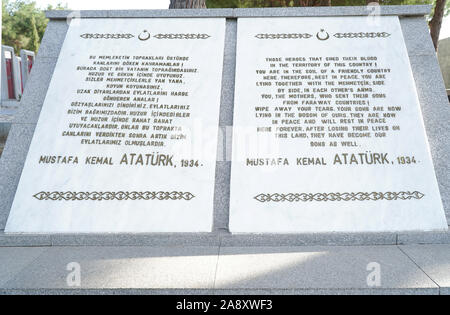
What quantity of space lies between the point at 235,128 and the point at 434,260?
179 centimetres

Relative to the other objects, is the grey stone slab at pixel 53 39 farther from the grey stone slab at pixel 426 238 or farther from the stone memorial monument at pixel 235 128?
the grey stone slab at pixel 426 238

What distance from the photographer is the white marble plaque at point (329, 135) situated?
2885 mm

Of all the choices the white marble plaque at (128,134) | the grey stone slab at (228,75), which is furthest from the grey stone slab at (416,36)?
the white marble plaque at (128,134)

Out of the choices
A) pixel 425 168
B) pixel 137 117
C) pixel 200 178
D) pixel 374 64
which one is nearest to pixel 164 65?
pixel 137 117

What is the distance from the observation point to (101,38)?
3.73 metres

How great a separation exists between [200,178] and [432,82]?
2329 mm

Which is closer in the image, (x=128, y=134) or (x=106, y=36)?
(x=128, y=134)

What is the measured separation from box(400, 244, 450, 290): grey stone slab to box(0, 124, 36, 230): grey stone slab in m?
3.15

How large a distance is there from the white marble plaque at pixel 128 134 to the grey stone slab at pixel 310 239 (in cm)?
25

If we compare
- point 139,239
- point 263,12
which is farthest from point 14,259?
point 263,12

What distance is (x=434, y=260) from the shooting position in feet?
8.23

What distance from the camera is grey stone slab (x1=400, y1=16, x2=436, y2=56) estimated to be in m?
3.56

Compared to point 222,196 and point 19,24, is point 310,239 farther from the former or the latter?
point 19,24

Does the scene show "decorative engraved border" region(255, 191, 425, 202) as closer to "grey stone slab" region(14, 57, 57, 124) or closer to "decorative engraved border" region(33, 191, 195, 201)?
"decorative engraved border" region(33, 191, 195, 201)
